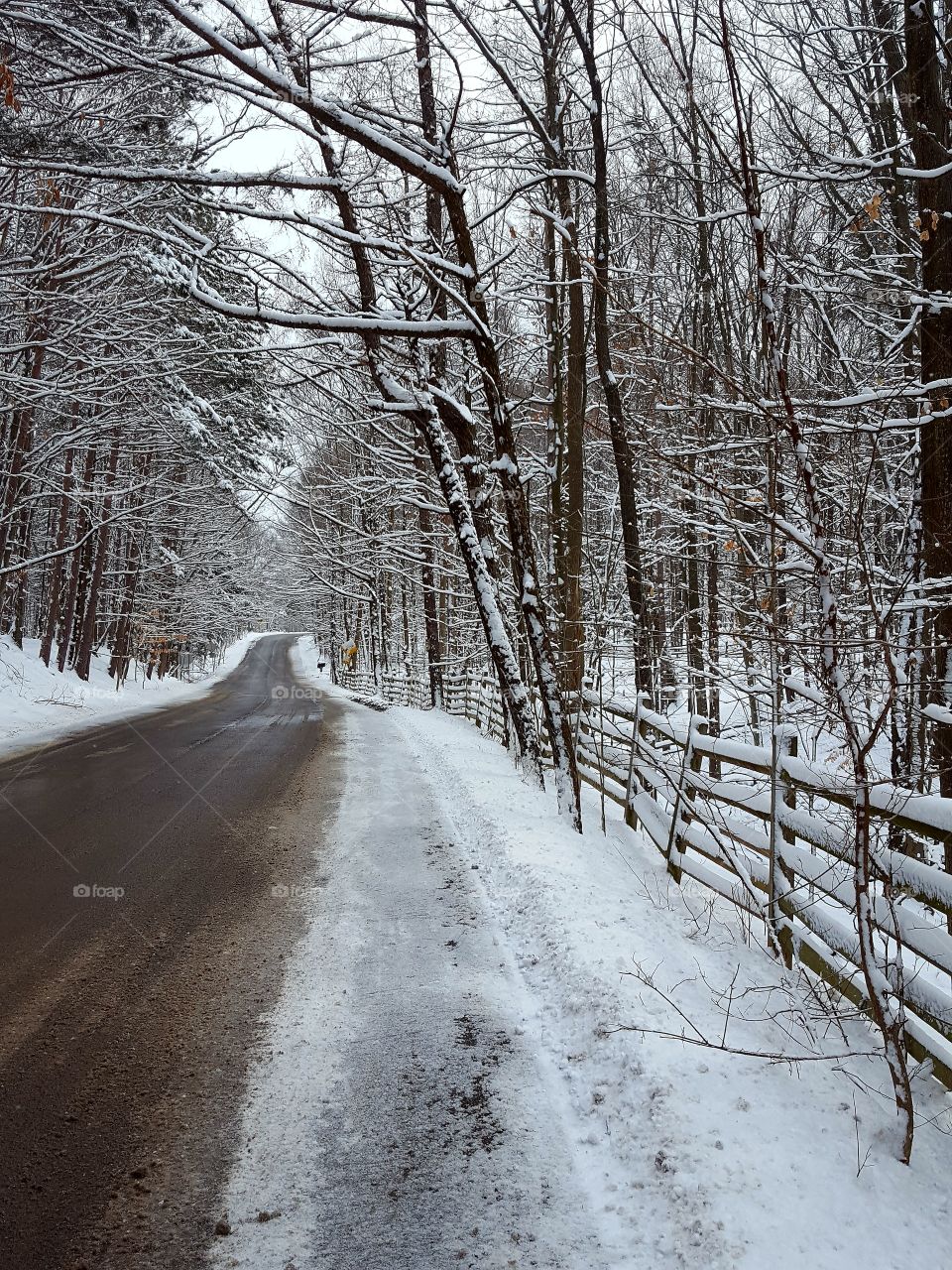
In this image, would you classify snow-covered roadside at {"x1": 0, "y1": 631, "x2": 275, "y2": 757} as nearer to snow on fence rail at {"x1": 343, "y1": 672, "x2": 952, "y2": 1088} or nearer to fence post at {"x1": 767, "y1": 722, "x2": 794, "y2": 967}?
snow on fence rail at {"x1": 343, "y1": 672, "x2": 952, "y2": 1088}

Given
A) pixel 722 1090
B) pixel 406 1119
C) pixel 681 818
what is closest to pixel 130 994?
pixel 406 1119

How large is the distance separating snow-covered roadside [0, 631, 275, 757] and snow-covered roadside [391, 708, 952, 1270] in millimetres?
10705

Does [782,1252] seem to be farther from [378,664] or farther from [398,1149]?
[378,664]

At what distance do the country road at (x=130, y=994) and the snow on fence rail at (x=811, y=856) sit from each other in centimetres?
263

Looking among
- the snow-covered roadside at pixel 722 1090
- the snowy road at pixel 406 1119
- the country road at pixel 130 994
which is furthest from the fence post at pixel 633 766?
the country road at pixel 130 994

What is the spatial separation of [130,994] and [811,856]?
354 cm

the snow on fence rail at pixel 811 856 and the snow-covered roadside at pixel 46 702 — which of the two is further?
the snow-covered roadside at pixel 46 702

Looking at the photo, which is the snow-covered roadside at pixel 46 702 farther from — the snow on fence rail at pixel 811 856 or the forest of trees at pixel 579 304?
the snow on fence rail at pixel 811 856

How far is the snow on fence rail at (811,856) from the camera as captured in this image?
2977 millimetres

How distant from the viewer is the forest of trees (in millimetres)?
4863

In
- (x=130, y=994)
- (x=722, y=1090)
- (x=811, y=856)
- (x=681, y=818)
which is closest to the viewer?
(x=722, y=1090)

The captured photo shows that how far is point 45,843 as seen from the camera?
22.3ft

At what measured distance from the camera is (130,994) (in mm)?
4078

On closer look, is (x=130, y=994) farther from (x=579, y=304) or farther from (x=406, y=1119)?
(x=579, y=304)
